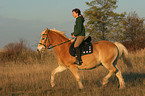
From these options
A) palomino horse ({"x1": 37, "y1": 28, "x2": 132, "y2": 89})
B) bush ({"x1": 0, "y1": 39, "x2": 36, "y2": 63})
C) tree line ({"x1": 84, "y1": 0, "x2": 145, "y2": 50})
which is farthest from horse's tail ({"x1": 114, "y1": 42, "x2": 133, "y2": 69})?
tree line ({"x1": 84, "y1": 0, "x2": 145, "y2": 50})

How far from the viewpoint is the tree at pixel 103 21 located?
3953cm

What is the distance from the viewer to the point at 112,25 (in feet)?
135

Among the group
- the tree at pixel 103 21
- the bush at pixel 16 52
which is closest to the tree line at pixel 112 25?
the tree at pixel 103 21

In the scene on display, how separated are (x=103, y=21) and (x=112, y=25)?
2448 millimetres

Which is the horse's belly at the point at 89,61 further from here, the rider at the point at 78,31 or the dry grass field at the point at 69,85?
the dry grass field at the point at 69,85

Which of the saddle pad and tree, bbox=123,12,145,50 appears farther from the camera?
tree, bbox=123,12,145,50

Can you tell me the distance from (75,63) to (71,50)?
565mm

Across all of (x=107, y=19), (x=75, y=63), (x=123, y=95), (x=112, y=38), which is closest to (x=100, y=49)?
(x=75, y=63)

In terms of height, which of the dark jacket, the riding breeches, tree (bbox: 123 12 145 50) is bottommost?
the riding breeches

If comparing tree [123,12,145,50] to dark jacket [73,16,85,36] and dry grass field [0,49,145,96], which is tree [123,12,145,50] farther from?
dark jacket [73,16,85,36]

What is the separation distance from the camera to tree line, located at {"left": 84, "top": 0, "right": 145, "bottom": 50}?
3712 cm

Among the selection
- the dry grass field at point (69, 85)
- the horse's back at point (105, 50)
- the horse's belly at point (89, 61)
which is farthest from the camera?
the horse's back at point (105, 50)

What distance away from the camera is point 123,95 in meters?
6.22

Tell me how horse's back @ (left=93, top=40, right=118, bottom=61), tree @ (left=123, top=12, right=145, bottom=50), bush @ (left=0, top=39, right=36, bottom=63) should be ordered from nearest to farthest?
horse's back @ (left=93, top=40, right=118, bottom=61) < bush @ (left=0, top=39, right=36, bottom=63) < tree @ (left=123, top=12, right=145, bottom=50)
